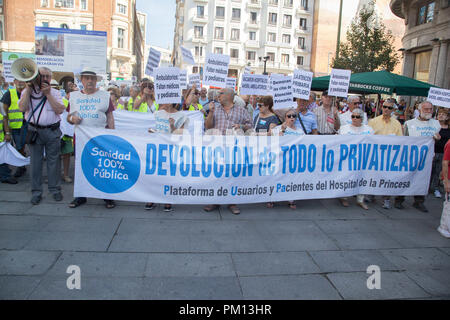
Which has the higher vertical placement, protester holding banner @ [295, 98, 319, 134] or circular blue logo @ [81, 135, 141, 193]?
protester holding banner @ [295, 98, 319, 134]

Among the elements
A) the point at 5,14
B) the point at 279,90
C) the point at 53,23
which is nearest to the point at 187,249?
the point at 279,90

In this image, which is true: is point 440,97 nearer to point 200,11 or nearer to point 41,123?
point 41,123

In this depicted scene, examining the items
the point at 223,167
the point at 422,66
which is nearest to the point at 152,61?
the point at 223,167

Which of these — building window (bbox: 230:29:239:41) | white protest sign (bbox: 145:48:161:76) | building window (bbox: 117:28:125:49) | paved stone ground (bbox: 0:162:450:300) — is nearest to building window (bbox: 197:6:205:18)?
building window (bbox: 230:29:239:41)

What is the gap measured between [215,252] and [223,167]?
1615 mm

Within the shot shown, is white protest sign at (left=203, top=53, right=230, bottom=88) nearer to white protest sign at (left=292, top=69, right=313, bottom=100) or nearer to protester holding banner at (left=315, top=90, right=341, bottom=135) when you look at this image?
white protest sign at (left=292, top=69, right=313, bottom=100)

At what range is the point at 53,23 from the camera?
4372 centimetres

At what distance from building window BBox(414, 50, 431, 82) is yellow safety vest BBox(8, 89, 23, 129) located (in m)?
22.1

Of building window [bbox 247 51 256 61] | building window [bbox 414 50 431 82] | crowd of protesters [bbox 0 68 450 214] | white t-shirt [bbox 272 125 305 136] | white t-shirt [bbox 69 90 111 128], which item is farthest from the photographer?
building window [bbox 247 51 256 61]

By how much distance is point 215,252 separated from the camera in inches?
152

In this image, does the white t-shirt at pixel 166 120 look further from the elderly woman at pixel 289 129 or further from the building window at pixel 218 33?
the building window at pixel 218 33

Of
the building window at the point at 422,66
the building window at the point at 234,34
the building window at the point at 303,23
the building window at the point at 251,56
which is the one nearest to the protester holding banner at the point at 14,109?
the building window at the point at 422,66

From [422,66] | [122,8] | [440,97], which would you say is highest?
[122,8]

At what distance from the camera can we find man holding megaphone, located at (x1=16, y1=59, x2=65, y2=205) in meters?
4.92
